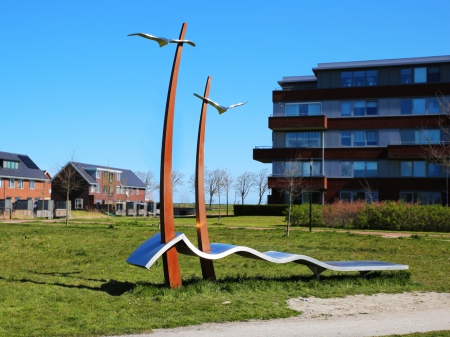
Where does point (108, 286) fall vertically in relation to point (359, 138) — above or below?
below

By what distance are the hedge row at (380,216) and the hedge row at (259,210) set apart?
43.8 ft

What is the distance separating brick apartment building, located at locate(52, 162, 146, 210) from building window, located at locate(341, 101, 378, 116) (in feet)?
106

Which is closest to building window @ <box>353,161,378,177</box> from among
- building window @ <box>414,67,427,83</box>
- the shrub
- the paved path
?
building window @ <box>414,67,427,83</box>

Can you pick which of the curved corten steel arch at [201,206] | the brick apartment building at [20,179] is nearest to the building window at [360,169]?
the brick apartment building at [20,179]

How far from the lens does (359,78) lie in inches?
2015

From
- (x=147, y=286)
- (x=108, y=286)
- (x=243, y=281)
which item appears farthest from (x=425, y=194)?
(x=147, y=286)

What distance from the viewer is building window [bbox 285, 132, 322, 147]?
2028 inches

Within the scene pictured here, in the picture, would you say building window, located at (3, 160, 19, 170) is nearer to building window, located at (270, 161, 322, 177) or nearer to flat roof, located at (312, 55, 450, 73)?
building window, located at (270, 161, 322, 177)

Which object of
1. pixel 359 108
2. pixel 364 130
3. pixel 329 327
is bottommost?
pixel 329 327

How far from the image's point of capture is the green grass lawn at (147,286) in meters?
8.59

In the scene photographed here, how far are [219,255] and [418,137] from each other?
41.3 metres

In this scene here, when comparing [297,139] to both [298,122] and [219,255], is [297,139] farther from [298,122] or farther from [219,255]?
[219,255]

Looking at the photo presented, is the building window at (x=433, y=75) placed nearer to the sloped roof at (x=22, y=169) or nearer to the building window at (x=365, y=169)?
the building window at (x=365, y=169)

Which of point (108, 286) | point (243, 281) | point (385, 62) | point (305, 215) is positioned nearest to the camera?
point (243, 281)
